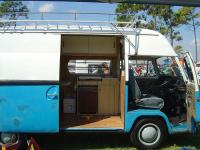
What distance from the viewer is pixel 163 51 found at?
784 cm

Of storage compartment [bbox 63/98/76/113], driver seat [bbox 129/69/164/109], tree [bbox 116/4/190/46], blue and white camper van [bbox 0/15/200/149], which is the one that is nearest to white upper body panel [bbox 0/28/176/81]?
blue and white camper van [bbox 0/15/200/149]

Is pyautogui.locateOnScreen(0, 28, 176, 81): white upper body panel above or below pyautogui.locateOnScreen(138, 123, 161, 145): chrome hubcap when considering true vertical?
above

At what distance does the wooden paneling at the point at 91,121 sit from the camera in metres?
7.92

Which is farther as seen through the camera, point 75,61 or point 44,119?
point 75,61

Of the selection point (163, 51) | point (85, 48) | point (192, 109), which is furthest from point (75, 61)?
point (192, 109)

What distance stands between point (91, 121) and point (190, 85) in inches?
85.1

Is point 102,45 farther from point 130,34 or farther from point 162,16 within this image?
point 162,16

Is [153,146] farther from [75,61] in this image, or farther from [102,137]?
[75,61]

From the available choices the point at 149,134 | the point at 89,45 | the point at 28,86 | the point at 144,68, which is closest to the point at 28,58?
the point at 28,86

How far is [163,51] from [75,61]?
100 inches

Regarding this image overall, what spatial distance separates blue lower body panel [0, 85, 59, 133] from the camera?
23.7ft

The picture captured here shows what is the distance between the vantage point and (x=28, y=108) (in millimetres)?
7281

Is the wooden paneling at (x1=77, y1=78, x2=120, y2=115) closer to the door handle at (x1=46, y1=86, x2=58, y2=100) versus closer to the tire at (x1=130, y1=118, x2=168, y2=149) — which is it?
the tire at (x1=130, y1=118, x2=168, y2=149)

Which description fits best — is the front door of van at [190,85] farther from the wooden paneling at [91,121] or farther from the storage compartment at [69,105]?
the storage compartment at [69,105]
